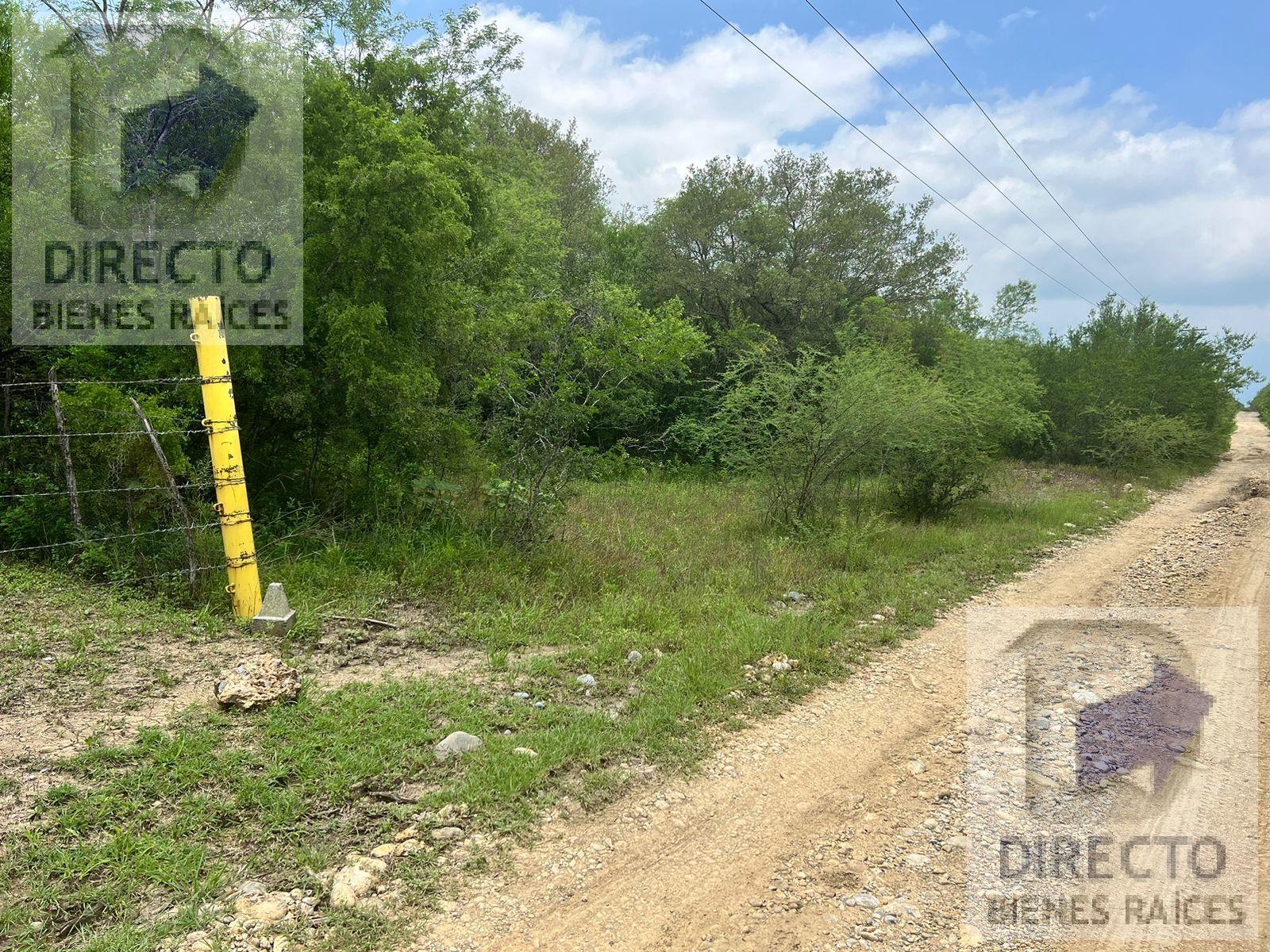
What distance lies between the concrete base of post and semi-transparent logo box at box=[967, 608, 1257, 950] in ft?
14.3

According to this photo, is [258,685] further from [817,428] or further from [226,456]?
[817,428]

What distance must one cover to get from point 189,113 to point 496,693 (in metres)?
6.87

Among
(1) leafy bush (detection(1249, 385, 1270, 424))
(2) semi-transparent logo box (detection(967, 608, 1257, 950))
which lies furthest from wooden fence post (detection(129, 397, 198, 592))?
(1) leafy bush (detection(1249, 385, 1270, 424))

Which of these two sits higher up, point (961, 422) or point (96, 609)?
point (961, 422)

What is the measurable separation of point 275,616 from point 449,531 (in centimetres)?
218

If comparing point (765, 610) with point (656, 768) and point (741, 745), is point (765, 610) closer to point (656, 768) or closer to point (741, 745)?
point (741, 745)

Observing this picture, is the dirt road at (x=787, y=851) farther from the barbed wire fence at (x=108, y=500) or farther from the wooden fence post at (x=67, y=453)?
the wooden fence post at (x=67, y=453)

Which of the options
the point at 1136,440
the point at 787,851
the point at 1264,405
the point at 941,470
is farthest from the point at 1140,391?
the point at 1264,405

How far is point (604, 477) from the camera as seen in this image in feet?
42.3

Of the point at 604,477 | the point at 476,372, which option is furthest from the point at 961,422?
the point at 476,372

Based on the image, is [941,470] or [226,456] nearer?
[226,456]

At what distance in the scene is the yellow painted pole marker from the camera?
502 cm

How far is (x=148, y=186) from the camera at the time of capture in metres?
6.55

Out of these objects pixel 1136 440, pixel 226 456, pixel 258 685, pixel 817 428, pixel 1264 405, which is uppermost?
pixel 1264 405
